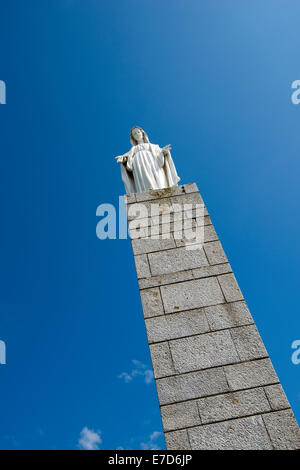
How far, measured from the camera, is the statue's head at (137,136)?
10.1 m

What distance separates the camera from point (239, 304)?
5.24m

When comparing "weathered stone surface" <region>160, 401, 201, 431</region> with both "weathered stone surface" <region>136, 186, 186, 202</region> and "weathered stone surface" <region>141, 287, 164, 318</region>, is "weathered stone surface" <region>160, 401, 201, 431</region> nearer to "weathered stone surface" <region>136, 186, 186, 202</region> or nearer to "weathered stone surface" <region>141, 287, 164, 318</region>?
"weathered stone surface" <region>141, 287, 164, 318</region>

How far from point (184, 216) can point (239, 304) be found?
6.86 ft

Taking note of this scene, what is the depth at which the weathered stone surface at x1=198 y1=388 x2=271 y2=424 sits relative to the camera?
4242mm

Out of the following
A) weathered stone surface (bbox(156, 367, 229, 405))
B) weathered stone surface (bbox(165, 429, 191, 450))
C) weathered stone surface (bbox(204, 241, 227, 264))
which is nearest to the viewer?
weathered stone surface (bbox(165, 429, 191, 450))

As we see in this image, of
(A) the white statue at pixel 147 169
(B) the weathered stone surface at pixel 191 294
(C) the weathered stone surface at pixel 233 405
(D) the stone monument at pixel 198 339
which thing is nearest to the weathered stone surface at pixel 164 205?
(D) the stone monument at pixel 198 339

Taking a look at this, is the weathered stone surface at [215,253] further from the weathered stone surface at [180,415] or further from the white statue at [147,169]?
the white statue at [147,169]

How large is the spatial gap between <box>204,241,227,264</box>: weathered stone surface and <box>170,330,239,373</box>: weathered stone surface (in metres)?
1.32

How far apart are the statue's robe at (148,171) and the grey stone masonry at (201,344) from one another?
67.3 inches

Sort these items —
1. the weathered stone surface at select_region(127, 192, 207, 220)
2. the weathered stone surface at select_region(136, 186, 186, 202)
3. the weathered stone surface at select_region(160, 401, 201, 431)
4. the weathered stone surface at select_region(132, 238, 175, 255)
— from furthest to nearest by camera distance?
1. the weathered stone surface at select_region(136, 186, 186, 202)
2. the weathered stone surface at select_region(127, 192, 207, 220)
3. the weathered stone surface at select_region(132, 238, 175, 255)
4. the weathered stone surface at select_region(160, 401, 201, 431)

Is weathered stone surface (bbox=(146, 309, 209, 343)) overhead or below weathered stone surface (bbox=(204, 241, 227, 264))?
below

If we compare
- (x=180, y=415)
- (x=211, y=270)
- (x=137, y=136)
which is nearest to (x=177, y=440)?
(x=180, y=415)

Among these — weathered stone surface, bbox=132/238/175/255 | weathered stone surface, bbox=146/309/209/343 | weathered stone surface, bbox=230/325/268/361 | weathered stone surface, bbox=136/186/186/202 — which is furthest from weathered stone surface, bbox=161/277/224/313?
weathered stone surface, bbox=136/186/186/202

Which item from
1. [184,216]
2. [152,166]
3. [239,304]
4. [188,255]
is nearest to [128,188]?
[152,166]
